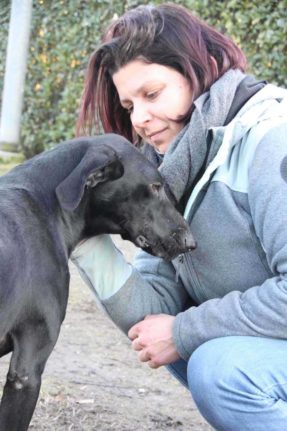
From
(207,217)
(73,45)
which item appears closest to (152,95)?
(207,217)

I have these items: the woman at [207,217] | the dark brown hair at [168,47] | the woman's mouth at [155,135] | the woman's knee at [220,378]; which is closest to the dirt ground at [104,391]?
the woman at [207,217]

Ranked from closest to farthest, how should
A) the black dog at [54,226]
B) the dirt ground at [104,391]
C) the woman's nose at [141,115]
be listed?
the black dog at [54,226]
the woman's nose at [141,115]
the dirt ground at [104,391]

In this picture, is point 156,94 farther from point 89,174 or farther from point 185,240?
point 185,240

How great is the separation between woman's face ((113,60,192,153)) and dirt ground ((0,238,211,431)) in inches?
47.6

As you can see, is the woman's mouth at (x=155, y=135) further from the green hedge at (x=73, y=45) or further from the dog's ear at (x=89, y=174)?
the green hedge at (x=73, y=45)

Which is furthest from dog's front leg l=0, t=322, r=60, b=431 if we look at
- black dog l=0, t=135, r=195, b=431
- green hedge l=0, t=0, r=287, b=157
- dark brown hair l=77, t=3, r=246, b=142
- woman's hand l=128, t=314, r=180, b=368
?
green hedge l=0, t=0, r=287, b=157

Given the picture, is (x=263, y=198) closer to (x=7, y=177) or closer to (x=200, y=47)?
(x=200, y=47)

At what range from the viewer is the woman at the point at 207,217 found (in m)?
2.71

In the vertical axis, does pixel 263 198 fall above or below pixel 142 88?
below

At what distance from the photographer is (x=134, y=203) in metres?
2.97

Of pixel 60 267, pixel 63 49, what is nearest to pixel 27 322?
pixel 60 267

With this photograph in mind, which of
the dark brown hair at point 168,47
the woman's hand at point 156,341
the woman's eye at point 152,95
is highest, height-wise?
the dark brown hair at point 168,47

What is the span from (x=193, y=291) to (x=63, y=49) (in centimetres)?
627

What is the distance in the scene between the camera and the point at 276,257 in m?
2.69
